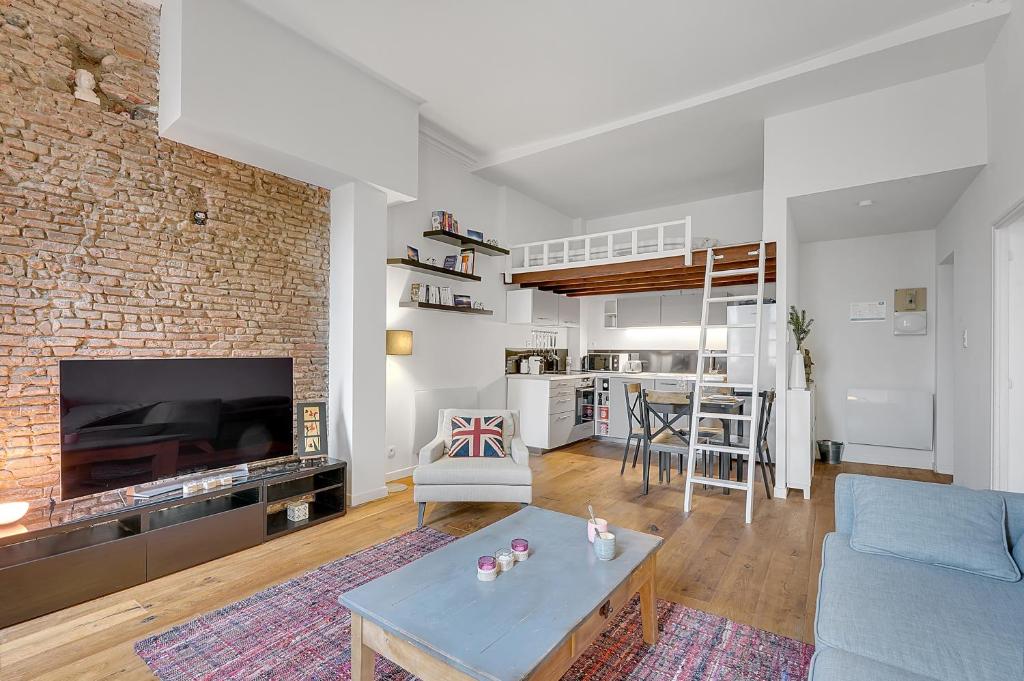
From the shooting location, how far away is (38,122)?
2641 mm

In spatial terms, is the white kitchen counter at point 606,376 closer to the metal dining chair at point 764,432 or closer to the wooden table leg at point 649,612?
the metal dining chair at point 764,432

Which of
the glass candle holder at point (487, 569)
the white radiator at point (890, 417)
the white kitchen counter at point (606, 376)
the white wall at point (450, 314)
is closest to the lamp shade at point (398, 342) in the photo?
the white wall at point (450, 314)

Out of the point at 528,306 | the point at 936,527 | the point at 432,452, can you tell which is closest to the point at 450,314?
the point at 528,306

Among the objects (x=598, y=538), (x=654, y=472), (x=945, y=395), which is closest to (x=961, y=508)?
(x=598, y=538)

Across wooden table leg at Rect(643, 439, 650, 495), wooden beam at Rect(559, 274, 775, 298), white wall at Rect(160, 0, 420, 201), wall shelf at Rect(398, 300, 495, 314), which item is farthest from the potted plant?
white wall at Rect(160, 0, 420, 201)

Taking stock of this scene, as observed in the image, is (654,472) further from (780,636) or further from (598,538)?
(598,538)

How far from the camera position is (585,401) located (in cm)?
667

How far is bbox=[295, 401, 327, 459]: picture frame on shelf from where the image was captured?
361 cm

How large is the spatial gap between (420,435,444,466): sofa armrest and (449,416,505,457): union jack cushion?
0.28ft

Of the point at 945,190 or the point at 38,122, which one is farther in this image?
the point at 945,190

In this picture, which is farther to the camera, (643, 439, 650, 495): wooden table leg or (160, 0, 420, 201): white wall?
(643, 439, 650, 495): wooden table leg

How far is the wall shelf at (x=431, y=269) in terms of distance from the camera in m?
4.47

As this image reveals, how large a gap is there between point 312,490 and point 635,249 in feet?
13.3

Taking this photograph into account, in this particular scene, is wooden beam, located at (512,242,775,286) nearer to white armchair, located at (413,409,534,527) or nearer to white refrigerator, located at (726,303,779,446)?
white refrigerator, located at (726,303,779,446)
